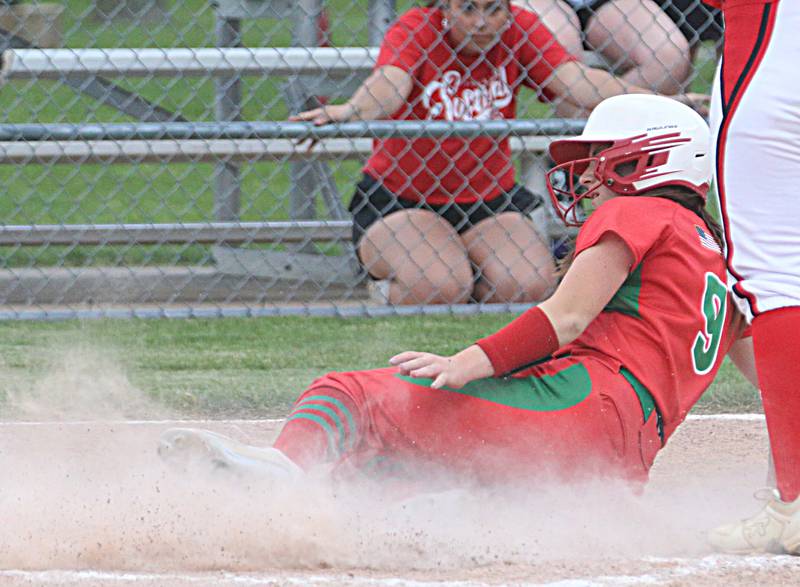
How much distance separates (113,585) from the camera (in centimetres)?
226

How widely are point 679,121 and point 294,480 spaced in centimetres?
116

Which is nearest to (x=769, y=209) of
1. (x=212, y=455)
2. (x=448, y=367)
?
(x=448, y=367)

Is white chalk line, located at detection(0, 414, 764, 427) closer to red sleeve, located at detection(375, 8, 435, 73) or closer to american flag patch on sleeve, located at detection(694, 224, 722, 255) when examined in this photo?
american flag patch on sleeve, located at detection(694, 224, 722, 255)

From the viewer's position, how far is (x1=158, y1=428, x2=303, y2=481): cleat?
7.91ft

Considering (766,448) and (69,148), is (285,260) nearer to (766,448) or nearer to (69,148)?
(69,148)

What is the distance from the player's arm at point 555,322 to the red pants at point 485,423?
0.09m

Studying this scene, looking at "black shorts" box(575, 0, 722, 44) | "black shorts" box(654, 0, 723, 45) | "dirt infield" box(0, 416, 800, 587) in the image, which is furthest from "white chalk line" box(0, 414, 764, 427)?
"black shorts" box(654, 0, 723, 45)

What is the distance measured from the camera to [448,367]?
8.40 ft

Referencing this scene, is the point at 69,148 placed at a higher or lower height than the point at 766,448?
lower

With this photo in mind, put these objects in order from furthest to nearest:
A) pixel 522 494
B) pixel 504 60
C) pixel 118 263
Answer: pixel 118 263, pixel 504 60, pixel 522 494

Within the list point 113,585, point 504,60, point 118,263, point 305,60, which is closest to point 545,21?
point 504,60

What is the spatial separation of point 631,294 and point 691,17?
149 inches

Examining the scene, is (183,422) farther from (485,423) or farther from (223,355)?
(485,423)

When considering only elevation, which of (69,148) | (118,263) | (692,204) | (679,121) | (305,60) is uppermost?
(679,121)
